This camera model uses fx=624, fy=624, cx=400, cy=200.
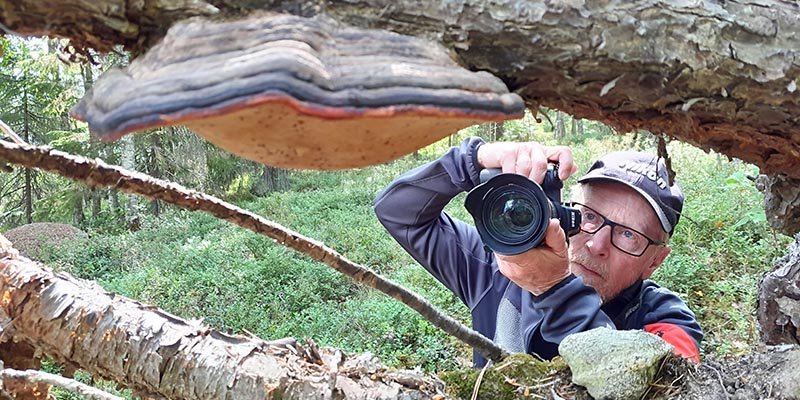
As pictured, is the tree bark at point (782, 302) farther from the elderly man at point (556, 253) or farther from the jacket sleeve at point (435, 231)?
the jacket sleeve at point (435, 231)

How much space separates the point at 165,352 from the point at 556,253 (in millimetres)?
1123

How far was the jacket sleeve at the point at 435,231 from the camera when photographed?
103 inches

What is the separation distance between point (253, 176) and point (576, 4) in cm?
1530

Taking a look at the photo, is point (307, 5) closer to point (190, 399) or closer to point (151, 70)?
point (151, 70)

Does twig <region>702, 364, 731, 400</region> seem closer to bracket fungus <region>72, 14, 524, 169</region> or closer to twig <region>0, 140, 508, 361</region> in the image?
twig <region>0, 140, 508, 361</region>

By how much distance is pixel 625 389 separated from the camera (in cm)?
144

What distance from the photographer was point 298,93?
602 mm

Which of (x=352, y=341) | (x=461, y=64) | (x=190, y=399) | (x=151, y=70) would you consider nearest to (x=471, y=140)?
(x=190, y=399)

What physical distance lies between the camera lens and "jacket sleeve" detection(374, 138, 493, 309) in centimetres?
91

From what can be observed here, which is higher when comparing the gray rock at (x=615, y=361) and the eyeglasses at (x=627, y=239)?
the gray rock at (x=615, y=361)

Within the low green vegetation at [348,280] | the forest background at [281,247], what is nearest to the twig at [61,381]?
the forest background at [281,247]

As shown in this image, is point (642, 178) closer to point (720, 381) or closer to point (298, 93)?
point (720, 381)

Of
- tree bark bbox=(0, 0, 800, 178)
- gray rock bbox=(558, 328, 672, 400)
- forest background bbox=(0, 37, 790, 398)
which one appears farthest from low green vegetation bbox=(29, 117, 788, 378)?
tree bark bbox=(0, 0, 800, 178)

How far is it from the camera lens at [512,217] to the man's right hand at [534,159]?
18cm
